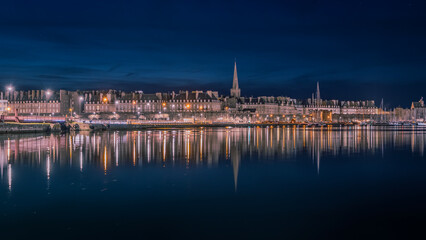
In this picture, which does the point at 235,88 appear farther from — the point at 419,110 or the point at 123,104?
the point at 419,110

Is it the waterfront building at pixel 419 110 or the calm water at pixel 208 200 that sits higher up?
the waterfront building at pixel 419 110

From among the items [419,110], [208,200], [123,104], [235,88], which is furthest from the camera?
[419,110]

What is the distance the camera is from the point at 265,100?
550 ft

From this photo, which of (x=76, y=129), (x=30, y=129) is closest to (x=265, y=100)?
(x=76, y=129)

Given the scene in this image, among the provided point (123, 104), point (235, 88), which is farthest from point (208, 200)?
point (235, 88)

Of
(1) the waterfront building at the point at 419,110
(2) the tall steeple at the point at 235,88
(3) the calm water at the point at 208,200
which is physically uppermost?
(2) the tall steeple at the point at 235,88

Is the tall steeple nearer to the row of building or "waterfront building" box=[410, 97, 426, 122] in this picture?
the row of building

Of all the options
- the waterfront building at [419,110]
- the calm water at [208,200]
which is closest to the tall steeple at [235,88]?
the waterfront building at [419,110]

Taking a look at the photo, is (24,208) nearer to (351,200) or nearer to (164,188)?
(164,188)

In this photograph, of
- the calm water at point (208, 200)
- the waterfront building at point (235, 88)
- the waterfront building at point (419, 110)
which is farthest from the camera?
the waterfront building at point (419, 110)

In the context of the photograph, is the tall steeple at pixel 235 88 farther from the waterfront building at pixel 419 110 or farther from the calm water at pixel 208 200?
the calm water at pixel 208 200

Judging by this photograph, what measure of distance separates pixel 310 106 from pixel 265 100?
37382mm

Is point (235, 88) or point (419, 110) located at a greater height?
point (235, 88)

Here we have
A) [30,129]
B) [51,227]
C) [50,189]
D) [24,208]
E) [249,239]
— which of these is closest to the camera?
[249,239]
